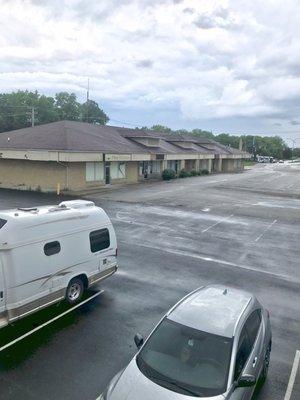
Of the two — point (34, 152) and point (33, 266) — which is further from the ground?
point (34, 152)

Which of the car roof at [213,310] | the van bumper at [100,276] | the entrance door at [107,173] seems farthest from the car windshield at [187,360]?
the entrance door at [107,173]

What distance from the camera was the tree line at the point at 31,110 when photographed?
101750 mm

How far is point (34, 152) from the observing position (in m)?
35.7

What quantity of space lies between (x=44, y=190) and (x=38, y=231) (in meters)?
27.8

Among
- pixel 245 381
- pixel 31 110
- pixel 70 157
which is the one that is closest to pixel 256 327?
pixel 245 381

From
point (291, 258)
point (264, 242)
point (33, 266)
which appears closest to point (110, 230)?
point (33, 266)

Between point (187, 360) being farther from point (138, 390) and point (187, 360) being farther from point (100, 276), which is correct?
point (100, 276)

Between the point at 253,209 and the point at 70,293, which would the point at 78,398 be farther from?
the point at 253,209

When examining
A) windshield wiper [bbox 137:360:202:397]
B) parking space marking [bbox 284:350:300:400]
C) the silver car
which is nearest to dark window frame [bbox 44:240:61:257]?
the silver car

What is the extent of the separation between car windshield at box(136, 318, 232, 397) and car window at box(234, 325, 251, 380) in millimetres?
225

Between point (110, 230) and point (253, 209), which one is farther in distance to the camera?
point (253, 209)

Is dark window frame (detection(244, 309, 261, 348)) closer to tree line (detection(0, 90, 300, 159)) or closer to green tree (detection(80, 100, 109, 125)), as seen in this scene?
tree line (detection(0, 90, 300, 159))

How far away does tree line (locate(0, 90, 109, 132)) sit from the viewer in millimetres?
101750

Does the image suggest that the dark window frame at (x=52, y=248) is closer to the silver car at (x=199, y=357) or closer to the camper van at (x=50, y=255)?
the camper van at (x=50, y=255)
